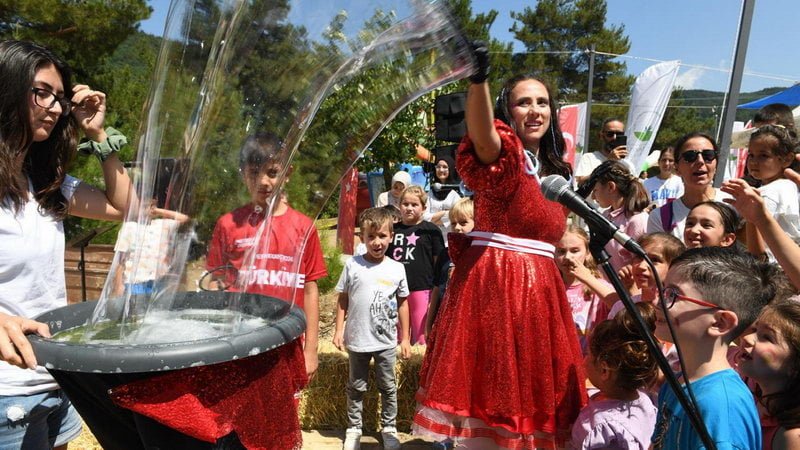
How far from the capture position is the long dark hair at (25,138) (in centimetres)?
184

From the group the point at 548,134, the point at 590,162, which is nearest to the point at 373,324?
the point at 548,134

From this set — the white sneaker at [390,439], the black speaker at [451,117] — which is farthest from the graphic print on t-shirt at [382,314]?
the black speaker at [451,117]

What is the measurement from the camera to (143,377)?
4.29 ft

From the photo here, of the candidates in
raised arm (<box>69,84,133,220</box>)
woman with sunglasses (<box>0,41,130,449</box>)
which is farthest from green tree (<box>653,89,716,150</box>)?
woman with sunglasses (<box>0,41,130,449</box>)

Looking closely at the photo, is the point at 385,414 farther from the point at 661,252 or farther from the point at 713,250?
the point at 713,250

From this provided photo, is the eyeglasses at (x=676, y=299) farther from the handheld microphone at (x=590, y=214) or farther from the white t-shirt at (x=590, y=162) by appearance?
the white t-shirt at (x=590, y=162)

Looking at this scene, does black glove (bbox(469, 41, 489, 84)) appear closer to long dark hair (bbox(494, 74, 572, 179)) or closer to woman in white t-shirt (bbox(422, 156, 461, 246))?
long dark hair (bbox(494, 74, 572, 179))

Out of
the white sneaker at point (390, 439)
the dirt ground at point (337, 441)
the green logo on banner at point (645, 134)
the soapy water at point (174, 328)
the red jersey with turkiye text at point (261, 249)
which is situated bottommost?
the dirt ground at point (337, 441)

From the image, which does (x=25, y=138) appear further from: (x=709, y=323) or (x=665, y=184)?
(x=665, y=184)

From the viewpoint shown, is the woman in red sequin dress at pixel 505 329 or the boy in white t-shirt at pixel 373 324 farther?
the boy in white t-shirt at pixel 373 324

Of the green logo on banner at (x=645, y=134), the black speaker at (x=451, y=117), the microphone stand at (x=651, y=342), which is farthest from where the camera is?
the green logo on banner at (x=645, y=134)

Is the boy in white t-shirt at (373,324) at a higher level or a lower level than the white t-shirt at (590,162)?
lower

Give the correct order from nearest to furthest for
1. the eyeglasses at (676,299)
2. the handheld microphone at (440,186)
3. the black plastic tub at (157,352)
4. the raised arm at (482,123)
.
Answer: the black plastic tub at (157,352), the eyeglasses at (676,299), the raised arm at (482,123), the handheld microphone at (440,186)

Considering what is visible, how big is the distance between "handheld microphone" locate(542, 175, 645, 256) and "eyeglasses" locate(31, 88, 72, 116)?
146 centimetres
